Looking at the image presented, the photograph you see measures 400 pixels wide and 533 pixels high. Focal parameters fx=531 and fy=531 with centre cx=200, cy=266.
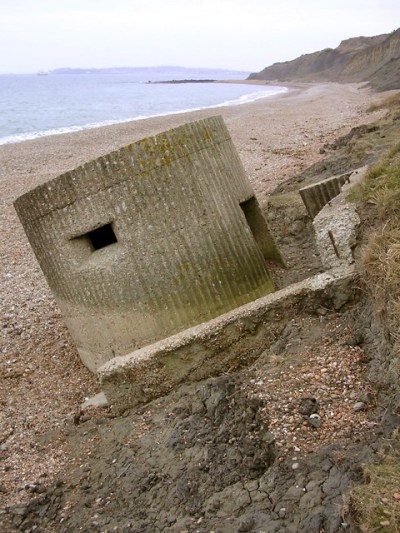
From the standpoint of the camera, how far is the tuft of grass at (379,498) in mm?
2344

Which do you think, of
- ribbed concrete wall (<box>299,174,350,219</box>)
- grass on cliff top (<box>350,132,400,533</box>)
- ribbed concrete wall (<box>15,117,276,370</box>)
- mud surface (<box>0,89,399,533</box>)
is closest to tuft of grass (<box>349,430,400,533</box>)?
grass on cliff top (<box>350,132,400,533</box>)

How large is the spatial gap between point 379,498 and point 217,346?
2479mm

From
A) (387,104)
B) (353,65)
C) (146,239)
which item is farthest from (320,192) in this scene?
(353,65)

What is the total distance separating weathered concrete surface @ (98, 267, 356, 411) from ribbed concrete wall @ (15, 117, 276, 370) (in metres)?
0.63

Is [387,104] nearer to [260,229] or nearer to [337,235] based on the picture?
[260,229]

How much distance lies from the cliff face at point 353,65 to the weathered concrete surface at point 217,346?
37.0m

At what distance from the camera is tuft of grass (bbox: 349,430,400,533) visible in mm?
2344

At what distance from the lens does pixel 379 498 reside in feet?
8.10

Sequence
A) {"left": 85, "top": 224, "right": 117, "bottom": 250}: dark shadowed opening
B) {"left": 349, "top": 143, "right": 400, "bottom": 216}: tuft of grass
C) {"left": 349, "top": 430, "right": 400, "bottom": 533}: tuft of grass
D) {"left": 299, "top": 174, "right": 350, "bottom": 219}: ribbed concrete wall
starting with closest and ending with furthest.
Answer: {"left": 349, "top": 430, "right": 400, "bottom": 533}: tuft of grass
{"left": 349, "top": 143, "right": 400, "bottom": 216}: tuft of grass
{"left": 85, "top": 224, "right": 117, "bottom": 250}: dark shadowed opening
{"left": 299, "top": 174, "right": 350, "bottom": 219}: ribbed concrete wall

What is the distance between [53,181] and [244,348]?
252 centimetres

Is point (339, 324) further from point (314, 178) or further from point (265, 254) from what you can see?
point (314, 178)

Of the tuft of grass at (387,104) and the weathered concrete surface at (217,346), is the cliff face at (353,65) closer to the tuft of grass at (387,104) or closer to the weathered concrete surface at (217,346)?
the tuft of grass at (387,104)

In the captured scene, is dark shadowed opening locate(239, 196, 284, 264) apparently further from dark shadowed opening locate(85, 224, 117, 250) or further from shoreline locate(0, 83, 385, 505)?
shoreline locate(0, 83, 385, 505)

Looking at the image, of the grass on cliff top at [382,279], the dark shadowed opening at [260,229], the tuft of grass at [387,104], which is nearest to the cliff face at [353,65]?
the tuft of grass at [387,104]
